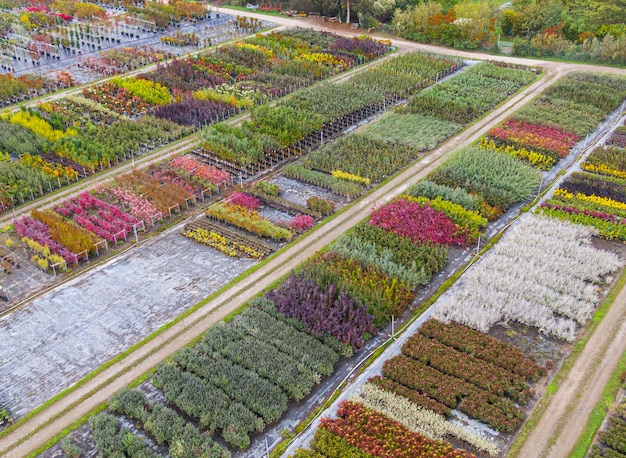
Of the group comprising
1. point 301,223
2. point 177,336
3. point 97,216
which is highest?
point 97,216

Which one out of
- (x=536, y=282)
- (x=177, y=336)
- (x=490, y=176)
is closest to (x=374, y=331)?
(x=177, y=336)

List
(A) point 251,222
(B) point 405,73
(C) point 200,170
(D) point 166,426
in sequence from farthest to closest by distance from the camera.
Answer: (B) point 405,73 < (C) point 200,170 < (A) point 251,222 < (D) point 166,426

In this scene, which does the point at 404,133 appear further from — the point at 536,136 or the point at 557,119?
the point at 557,119

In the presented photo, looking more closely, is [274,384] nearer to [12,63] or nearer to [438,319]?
[438,319]

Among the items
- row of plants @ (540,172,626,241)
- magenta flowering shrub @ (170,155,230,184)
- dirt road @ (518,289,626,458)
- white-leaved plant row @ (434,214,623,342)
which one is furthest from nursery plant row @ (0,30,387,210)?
dirt road @ (518,289,626,458)

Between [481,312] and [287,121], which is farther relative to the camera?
[287,121]

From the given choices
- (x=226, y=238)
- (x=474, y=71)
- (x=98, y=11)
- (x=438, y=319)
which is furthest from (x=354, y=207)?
(x=98, y=11)
